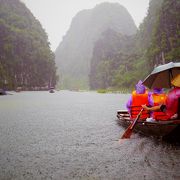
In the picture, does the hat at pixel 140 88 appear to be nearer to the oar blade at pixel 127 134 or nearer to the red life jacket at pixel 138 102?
the red life jacket at pixel 138 102

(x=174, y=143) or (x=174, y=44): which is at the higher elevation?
(x=174, y=44)

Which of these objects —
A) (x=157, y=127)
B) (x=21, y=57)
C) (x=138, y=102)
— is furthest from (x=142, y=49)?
(x=157, y=127)

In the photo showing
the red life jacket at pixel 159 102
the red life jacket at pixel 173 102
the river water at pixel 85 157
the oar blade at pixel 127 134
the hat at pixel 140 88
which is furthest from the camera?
the hat at pixel 140 88

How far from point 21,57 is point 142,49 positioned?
4778cm

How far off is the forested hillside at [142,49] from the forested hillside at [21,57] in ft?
95.3

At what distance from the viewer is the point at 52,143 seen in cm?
849

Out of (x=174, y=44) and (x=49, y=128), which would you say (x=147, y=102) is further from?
(x=174, y=44)

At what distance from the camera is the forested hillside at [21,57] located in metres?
91.7

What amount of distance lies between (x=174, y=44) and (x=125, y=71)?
4958cm

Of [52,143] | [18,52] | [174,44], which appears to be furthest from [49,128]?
[18,52]

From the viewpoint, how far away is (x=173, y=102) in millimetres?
7086

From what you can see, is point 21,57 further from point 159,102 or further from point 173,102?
point 173,102

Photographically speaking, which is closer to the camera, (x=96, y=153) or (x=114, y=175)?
(x=114, y=175)

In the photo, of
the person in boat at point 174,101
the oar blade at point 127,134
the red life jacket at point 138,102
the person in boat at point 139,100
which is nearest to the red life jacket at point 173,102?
the person in boat at point 174,101
